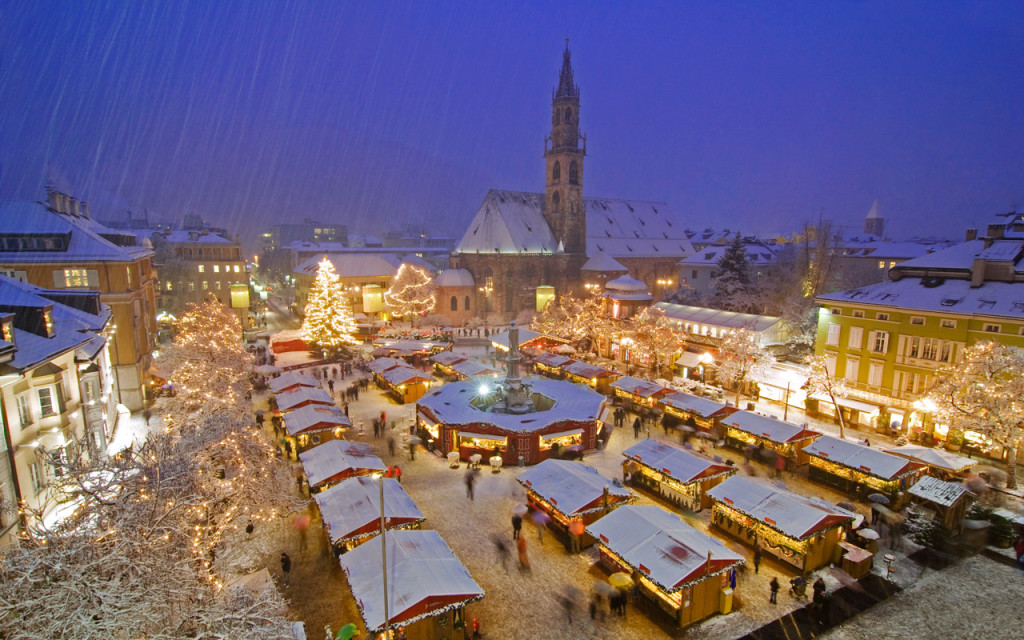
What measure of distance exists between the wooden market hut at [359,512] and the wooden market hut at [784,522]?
10800mm

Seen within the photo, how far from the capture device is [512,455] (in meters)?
24.3

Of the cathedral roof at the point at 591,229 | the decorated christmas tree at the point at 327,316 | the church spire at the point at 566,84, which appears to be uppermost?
the church spire at the point at 566,84

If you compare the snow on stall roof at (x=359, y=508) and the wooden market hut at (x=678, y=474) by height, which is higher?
the snow on stall roof at (x=359, y=508)

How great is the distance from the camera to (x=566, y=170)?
66.0 metres

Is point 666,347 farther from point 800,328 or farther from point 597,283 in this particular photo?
point 597,283

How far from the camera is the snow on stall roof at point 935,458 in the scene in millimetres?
20578

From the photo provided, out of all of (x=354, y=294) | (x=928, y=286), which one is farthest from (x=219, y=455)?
(x=354, y=294)

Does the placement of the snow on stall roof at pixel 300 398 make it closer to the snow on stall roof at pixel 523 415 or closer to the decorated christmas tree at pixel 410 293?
the snow on stall roof at pixel 523 415

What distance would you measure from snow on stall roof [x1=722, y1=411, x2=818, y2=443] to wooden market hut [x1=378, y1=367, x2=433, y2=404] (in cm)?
1893

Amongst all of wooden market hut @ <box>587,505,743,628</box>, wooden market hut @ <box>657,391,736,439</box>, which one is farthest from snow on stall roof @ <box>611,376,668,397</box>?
wooden market hut @ <box>587,505,743,628</box>

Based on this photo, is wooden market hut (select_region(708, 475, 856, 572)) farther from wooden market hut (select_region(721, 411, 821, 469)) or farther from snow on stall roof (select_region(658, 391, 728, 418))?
snow on stall roof (select_region(658, 391, 728, 418))

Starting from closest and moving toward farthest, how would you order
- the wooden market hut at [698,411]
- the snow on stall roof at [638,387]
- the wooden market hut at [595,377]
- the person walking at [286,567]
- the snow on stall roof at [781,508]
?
1. the person walking at [286,567]
2. the snow on stall roof at [781,508]
3. the wooden market hut at [698,411]
4. the snow on stall roof at [638,387]
5. the wooden market hut at [595,377]

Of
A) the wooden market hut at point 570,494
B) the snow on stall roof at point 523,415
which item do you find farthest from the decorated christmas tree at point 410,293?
the wooden market hut at point 570,494

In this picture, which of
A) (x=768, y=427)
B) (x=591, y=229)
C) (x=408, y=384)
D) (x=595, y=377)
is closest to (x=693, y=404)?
(x=768, y=427)
